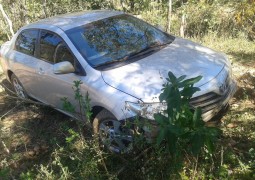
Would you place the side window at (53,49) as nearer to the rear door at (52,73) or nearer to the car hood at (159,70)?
the rear door at (52,73)

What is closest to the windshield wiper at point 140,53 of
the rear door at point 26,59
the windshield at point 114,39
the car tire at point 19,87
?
the windshield at point 114,39

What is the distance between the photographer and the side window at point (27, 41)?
597 centimetres

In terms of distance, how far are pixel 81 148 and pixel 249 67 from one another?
433 centimetres

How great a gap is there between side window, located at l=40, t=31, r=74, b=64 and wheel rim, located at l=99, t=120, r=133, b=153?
1157mm

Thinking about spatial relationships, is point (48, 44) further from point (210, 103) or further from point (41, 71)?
point (210, 103)

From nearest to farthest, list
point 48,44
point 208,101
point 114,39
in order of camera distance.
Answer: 1. point 208,101
2. point 114,39
3. point 48,44

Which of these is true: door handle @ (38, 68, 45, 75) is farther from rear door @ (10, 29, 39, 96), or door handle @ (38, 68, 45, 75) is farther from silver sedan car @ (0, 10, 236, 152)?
rear door @ (10, 29, 39, 96)

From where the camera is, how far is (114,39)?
200 inches

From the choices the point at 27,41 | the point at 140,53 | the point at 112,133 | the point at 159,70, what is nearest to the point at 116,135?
the point at 112,133

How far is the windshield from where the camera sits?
189 inches

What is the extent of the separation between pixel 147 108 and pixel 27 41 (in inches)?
132

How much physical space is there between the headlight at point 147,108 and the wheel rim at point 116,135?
245 millimetres

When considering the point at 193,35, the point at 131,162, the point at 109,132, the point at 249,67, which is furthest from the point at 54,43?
the point at 193,35

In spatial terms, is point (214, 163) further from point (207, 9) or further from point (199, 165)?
point (207, 9)
